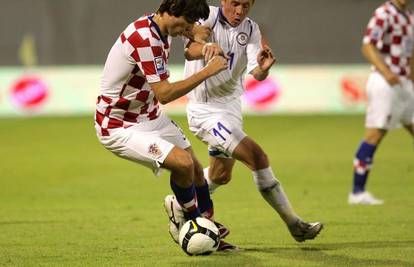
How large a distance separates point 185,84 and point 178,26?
0.45 metres

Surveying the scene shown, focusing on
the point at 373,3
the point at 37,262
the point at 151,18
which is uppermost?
the point at 151,18

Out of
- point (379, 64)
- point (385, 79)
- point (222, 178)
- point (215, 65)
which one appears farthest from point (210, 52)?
point (385, 79)

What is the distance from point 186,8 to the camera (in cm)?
721

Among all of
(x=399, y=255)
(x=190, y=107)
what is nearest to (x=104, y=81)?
(x=190, y=107)

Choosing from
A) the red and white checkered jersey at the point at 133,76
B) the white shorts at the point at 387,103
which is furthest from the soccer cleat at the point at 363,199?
the red and white checkered jersey at the point at 133,76

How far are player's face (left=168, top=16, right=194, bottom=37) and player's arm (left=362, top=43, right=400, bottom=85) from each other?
13.6 ft

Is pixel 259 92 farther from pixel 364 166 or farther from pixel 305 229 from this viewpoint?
pixel 305 229

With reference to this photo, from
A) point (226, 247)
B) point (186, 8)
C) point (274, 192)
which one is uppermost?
→ point (186, 8)

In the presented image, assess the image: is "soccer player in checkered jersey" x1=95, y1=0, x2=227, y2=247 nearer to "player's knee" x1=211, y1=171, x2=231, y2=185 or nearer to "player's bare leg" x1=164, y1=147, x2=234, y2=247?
"player's bare leg" x1=164, y1=147, x2=234, y2=247

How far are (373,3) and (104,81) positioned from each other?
58.0ft

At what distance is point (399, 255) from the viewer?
7.66 meters

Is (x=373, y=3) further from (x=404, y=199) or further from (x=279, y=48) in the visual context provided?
(x=404, y=199)

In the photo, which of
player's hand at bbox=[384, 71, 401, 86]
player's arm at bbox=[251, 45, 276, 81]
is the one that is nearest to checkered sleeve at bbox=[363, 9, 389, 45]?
player's hand at bbox=[384, 71, 401, 86]

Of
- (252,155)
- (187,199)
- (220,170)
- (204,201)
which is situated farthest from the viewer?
(220,170)
